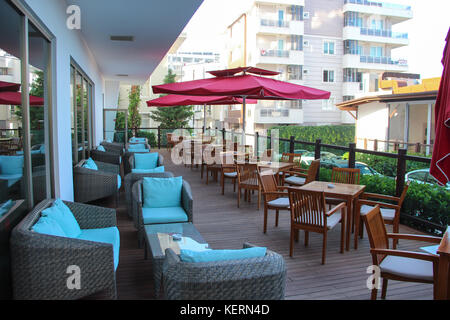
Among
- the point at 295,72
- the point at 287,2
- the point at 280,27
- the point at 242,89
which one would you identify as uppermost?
the point at 287,2

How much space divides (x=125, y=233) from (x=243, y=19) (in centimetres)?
2920

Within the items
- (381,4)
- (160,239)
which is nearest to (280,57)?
(381,4)

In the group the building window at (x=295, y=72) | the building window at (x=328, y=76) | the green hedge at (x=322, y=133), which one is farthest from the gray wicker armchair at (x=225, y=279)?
the building window at (x=328, y=76)

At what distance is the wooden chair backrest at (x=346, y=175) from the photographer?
5.77 meters

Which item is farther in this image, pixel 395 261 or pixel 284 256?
pixel 284 256

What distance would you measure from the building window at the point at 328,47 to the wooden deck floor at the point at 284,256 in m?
27.5

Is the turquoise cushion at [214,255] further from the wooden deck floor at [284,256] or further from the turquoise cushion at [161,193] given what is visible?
the turquoise cushion at [161,193]

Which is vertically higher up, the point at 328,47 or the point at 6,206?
the point at 328,47

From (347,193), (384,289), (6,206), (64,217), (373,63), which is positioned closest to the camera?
(6,206)

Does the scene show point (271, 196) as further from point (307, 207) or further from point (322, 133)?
point (322, 133)

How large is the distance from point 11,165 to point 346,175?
4620 mm

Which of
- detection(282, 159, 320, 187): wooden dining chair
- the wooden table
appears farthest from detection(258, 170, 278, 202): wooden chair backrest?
detection(282, 159, 320, 187): wooden dining chair

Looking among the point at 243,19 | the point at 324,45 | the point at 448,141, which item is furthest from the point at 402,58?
the point at 448,141

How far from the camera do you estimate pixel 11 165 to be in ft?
9.57
